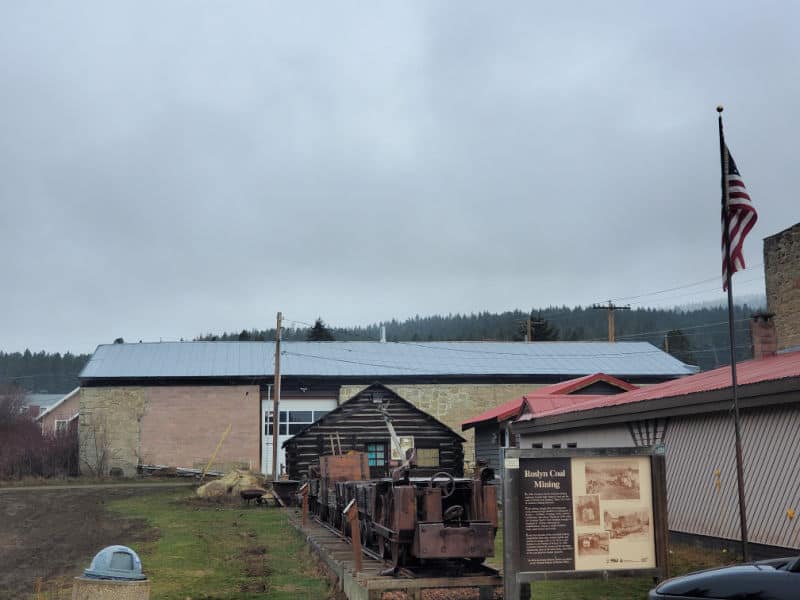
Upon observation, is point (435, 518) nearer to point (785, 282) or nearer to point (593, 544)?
point (593, 544)

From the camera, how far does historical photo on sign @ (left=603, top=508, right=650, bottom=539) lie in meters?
10.3

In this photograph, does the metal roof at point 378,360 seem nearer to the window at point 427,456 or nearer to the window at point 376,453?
the window at point 427,456

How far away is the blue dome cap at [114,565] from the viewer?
802 cm

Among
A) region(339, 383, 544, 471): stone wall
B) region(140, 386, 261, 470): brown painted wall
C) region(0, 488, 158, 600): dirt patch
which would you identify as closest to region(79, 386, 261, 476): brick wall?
region(140, 386, 261, 470): brown painted wall

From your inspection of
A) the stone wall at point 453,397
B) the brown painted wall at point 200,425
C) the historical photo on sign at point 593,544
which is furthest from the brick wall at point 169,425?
the historical photo on sign at point 593,544

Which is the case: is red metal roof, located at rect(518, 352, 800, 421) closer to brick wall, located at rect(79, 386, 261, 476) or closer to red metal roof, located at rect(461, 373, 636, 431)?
red metal roof, located at rect(461, 373, 636, 431)

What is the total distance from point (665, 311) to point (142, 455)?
142m

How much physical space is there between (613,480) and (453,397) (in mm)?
A: 40542

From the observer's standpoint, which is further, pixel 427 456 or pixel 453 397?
pixel 453 397

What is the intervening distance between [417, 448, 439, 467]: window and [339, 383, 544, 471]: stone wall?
12.3 metres

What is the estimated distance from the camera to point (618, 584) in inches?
534

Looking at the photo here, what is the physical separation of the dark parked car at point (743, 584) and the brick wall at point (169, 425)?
140 ft

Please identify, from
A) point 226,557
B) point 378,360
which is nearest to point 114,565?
point 226,557

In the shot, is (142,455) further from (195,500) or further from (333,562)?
(333,562)
